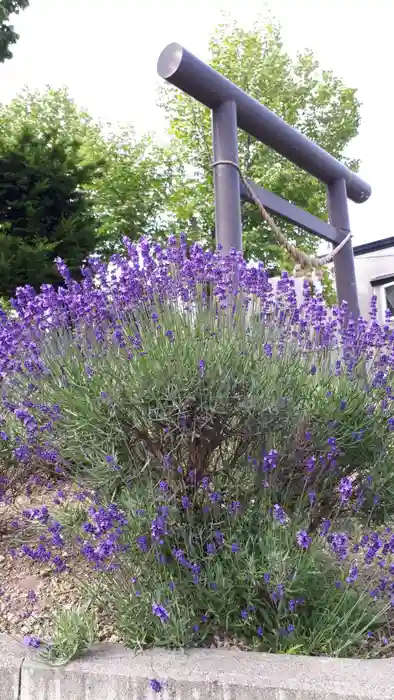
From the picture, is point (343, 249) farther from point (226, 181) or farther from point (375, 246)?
point (375, 246)

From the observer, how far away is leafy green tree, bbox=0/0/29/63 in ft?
34.1

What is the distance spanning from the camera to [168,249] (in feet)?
9.16

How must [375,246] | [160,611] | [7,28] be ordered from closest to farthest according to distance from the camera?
[160,611] → [7,28] → [375,246]

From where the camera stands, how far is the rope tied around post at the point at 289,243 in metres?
4.22

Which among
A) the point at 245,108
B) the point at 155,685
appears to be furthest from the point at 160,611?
the point at 245,108

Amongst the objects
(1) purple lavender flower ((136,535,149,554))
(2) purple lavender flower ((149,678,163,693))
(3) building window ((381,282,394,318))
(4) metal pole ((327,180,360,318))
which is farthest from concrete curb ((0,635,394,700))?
(3) building window ((381,282,394,318))

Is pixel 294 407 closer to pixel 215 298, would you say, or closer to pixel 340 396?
pixel 340 396

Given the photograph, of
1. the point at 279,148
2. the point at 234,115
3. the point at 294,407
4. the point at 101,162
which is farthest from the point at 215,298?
the point at 101,162

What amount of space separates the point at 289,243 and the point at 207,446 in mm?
2736

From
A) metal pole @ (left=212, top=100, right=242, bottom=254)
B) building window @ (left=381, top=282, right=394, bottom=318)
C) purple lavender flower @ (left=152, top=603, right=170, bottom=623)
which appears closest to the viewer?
purple lavender flower @ (left=152, top=603, right=170, bottom=623)

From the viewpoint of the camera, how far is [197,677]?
1.92 m

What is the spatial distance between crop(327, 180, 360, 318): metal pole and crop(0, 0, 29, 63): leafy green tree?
7167 millimetres

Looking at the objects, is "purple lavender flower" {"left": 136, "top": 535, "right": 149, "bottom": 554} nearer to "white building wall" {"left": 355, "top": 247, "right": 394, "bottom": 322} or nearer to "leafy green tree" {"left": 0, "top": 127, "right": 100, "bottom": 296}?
"leafy green tree" {"left": 0, "top": 127, "right": 100, "bottom": 296}

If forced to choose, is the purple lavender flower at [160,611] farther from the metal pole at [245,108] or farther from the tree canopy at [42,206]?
the tree canopy at [42,206]
